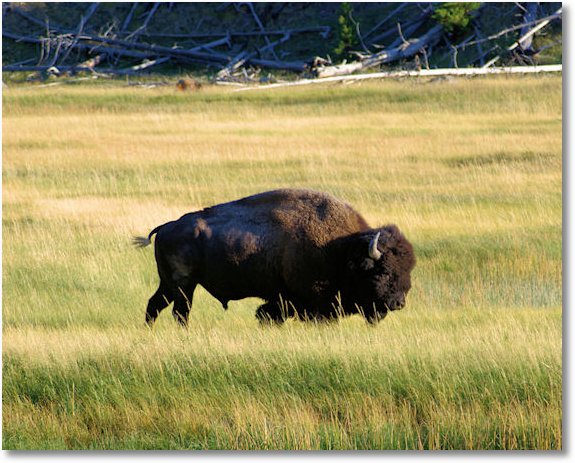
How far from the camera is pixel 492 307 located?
10180 mm

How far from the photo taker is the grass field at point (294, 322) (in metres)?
6.98

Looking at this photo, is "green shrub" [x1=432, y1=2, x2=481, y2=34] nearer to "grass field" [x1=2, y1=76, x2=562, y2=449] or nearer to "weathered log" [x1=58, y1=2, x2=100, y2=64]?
"grass field" [x1=2, y1=76, x2=562, y2=449]

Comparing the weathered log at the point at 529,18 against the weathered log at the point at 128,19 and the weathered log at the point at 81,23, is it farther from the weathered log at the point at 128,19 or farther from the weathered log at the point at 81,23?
the weathered log at the point at 128,19

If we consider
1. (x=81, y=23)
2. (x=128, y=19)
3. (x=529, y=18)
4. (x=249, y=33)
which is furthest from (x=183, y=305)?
(x=128, y=19)

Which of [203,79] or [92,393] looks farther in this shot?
[203,79]

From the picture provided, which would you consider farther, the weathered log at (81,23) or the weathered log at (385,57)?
the weathered log at (81,23)

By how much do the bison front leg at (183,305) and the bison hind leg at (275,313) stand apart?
0.59 m

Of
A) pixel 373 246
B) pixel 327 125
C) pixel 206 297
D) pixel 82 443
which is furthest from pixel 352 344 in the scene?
pixel 327 125

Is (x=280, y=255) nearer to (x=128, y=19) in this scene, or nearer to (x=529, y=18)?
(x=529, y=18)

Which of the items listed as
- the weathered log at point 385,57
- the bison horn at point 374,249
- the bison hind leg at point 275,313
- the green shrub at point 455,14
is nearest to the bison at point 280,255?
the bison hind leg at point 275,313

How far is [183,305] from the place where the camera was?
30.2ft

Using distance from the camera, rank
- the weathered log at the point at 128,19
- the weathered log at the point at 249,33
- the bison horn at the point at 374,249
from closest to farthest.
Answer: the bison horn at the point at 374,249 → the weathered log at the point at 249,33 → the weathered log at the point at 128,19

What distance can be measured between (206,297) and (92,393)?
3670mm

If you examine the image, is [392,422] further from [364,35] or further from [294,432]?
[364,35]
